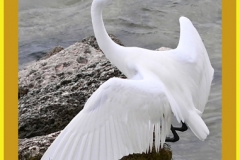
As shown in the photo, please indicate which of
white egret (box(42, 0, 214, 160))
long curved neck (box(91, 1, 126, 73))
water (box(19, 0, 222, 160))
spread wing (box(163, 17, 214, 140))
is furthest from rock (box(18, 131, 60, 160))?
water (box(19, 0, 222, 160))

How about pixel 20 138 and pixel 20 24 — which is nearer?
pixel 20 138

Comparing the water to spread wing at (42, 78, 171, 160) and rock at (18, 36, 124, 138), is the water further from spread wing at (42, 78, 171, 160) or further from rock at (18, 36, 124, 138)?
spread wing at (42, 78, 171, 160)

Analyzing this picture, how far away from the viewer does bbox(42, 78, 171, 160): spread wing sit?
439 centimetres

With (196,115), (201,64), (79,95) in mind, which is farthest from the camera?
(79,95)

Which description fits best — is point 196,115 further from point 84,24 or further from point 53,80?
Answer: point 84,24

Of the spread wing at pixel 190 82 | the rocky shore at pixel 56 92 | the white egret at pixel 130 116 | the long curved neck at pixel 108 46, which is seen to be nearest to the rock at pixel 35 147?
the rocky shore at pixel 56 92

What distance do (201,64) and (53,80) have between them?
5.47 feet

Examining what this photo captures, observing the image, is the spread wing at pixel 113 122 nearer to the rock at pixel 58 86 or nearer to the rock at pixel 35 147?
the rock at pixel 35 147

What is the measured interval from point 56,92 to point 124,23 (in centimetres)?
413

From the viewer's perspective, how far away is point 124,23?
9742mm

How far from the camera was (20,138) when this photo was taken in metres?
5.57

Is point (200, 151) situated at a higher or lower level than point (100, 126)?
lower

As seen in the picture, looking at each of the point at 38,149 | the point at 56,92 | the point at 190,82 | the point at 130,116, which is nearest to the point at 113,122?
the point at 130,116

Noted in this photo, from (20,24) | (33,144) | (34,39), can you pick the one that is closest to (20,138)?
(33,144)
